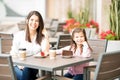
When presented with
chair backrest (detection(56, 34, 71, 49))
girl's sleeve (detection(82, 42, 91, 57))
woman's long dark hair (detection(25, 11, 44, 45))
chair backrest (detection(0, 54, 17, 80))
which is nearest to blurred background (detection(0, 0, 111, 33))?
chair backrest (detection(56, 34, 71, 49))

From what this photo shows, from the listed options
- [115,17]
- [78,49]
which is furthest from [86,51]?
[115,17]

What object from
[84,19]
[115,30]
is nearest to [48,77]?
[115,30]

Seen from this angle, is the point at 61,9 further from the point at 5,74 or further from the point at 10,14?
the point at 5,74

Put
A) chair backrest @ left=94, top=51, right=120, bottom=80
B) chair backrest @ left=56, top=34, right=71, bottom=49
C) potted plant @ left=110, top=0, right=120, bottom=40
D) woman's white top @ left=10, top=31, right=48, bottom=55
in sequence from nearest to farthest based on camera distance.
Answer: chair backrest @ left=94, top=51, right=120, bottom=80, woman's white top @ left=10, top=31, right=48, bottom=55, chair backrest @ left=56, top=34, right=71, bottom=49, potted plant @ left=110, top=0, right=120, bottom=40

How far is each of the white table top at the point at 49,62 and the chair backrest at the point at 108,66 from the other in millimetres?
344

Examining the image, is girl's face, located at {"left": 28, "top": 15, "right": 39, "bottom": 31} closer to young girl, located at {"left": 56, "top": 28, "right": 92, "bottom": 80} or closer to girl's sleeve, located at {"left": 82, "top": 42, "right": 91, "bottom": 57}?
young girl, located at {"left": 56, "top": 28, "right": 92, "bottom": 80}

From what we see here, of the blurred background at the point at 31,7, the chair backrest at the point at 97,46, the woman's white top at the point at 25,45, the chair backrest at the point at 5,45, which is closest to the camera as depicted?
the woman's white top at the point at 25,45

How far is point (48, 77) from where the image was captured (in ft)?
12.4

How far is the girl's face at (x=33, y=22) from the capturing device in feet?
13.6

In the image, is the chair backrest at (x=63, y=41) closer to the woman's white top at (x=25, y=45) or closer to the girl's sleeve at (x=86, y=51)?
the woman's white top at (x=25, y=45)

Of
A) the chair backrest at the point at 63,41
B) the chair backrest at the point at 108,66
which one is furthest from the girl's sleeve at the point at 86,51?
the chair backrest at the point at 63,41

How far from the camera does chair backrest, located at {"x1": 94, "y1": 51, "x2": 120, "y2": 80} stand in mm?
3082

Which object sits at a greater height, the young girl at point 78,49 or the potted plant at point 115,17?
the potted plant at point 115,17

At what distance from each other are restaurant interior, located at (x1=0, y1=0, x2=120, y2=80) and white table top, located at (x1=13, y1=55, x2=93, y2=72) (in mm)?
58
